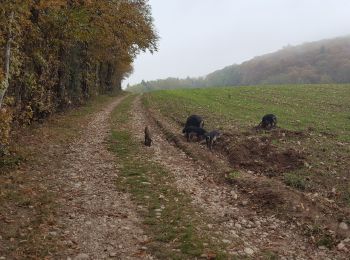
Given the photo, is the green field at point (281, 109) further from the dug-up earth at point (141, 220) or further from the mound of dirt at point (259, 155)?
the dug-up earth at point (141, 220)

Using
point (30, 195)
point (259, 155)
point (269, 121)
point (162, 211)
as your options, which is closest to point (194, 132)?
point (269, 121)

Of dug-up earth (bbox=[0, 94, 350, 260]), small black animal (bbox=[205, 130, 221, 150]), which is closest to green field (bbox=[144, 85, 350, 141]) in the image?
small black animal (bbox=[205, 130, 221, 150])

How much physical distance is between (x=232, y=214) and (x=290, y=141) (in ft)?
30.4

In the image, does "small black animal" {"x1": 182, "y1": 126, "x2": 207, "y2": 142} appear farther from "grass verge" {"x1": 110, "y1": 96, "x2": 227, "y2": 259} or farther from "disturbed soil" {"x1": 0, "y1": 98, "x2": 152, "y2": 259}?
"disturbed soil" {"x1": 0, "y1": 98, "x2": 152, "y2": 259}

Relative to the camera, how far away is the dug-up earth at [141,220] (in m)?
9.85

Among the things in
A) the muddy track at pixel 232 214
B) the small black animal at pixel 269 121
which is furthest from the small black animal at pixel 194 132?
the small black animal at pixel 269 121

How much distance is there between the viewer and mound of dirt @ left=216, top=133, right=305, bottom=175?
54.3 ft

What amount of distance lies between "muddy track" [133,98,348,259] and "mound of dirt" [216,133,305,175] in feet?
2.50

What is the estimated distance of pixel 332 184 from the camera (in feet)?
46.4

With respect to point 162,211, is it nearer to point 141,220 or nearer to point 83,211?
point 141,220

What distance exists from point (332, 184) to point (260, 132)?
28.3 ft

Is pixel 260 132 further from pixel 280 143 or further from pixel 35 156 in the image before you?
pixel 35 156

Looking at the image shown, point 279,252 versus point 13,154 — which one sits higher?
point 13,154

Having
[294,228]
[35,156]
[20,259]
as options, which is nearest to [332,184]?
[294,228]
